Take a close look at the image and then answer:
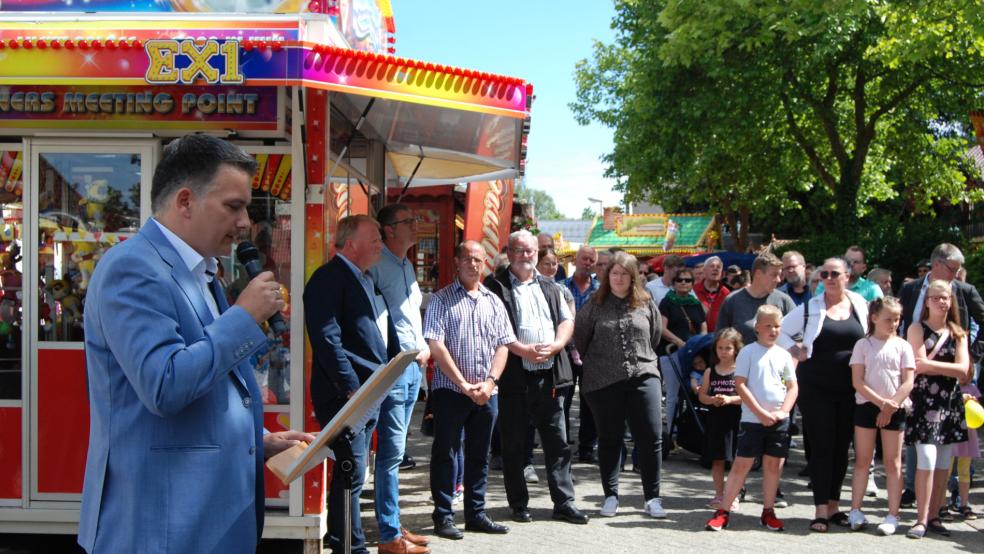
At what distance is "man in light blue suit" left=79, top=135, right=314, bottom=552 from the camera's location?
2215mm

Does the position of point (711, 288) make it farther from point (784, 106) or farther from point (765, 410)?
point (784, 106)

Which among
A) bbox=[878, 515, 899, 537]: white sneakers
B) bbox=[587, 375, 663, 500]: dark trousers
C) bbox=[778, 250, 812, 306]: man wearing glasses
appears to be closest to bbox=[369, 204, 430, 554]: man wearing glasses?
bbox=[587, 375, 663, 500]: dark trousers

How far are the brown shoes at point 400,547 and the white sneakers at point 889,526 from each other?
10.5 feet

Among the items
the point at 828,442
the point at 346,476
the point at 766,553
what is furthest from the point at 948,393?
the point at 346,476

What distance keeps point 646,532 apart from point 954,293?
295 centimetres

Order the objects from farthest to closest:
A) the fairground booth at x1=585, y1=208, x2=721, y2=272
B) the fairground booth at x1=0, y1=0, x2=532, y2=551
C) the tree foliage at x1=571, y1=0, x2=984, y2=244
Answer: the fairground booth at x1=585, y1=208, x2=721, y2=272, the tree foliage at x1=571, y1=0, x2=984, y2=244, the fairground booth at x1=0, y1=0, x2=532, y2=551

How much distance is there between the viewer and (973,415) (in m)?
6.62

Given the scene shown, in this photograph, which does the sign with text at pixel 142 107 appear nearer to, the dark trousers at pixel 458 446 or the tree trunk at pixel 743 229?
the dark trousers at pixel 458 446

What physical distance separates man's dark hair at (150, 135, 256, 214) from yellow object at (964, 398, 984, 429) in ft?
19.6

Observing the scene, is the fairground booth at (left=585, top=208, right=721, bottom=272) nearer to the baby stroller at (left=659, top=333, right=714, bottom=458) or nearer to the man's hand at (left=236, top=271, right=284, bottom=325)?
the baby stroller at (left=659, top=333, right=714, bottom=458)

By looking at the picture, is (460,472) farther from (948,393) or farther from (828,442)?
(948,393)

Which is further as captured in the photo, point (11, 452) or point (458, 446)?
point (458, 446)

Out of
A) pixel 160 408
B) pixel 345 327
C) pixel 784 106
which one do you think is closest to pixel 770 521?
pixel 345 327

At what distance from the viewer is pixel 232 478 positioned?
2.41 m
